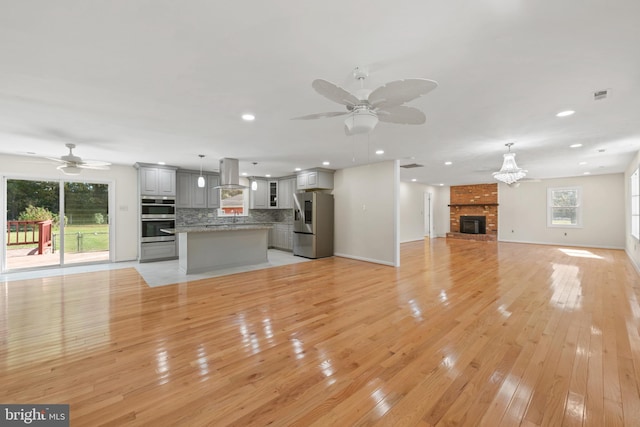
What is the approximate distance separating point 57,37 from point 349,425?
317 centimetres

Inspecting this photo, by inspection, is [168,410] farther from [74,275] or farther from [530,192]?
[530,192]

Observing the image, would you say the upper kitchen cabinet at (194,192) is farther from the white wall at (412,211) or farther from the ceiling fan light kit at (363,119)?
the white wall at (412,211)

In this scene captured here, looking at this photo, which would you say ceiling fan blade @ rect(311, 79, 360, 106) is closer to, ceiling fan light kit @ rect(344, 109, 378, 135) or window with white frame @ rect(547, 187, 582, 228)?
ceiling fan light kit @ rect(344, 109, 378, 135)

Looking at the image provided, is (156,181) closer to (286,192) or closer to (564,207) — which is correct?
(286,192)

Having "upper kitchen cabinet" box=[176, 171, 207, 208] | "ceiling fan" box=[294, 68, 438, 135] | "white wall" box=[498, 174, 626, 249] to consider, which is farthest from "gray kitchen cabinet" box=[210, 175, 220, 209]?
"white wall" box=[498, 174, 626, 249]

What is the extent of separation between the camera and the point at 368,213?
22.2ft

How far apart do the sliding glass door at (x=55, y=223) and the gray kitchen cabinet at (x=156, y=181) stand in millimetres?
1027

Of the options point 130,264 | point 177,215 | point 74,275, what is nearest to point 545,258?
point 177,215

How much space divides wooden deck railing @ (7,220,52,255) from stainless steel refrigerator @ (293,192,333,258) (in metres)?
5.84

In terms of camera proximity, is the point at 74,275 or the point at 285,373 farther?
the point at 74,275

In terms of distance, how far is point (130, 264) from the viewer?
6.39 metres

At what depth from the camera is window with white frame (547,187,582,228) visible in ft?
29.8

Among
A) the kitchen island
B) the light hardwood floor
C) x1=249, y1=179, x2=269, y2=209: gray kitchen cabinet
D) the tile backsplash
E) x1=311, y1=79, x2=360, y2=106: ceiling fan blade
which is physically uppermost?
x1=311, y1=79, x2=360, y2=106: ceiling fan blade

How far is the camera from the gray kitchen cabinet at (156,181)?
21.3 feet
